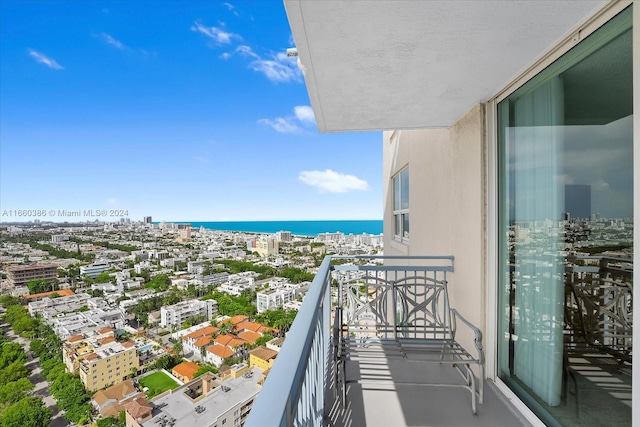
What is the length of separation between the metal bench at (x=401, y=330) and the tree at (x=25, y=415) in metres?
10.9

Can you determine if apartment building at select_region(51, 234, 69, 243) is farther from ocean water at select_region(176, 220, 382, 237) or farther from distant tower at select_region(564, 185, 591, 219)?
ocean water at select_region(176, 220, 382, 237)

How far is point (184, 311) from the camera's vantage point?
13.8 meters

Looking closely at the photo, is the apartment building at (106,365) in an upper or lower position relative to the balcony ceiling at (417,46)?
lower

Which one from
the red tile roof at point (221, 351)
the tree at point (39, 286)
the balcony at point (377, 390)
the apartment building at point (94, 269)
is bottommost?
the red tile roof at point (221, 351)

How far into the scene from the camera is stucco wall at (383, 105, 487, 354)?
229 centimetres

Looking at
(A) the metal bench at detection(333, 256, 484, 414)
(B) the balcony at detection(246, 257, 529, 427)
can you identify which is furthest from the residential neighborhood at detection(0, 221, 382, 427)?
(B) the balcony at detection(246, 257, 529, 427)

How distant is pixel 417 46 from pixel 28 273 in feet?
66.6

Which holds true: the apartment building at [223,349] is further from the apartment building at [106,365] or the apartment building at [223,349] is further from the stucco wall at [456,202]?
the stucco wall at [456,202]

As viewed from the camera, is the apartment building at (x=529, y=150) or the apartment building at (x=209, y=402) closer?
the apartment building at (x=529, y=150)

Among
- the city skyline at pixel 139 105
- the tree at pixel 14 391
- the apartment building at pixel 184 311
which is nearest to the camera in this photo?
the tree at pixel 14 391

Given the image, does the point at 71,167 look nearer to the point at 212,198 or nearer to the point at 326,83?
the point at 212,198

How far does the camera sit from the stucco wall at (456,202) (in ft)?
7.52

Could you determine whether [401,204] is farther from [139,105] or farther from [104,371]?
[139,105]

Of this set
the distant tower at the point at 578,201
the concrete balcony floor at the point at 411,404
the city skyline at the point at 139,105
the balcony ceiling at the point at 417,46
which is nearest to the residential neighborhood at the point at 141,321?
the concrete balcony floor at the point at 411,404
